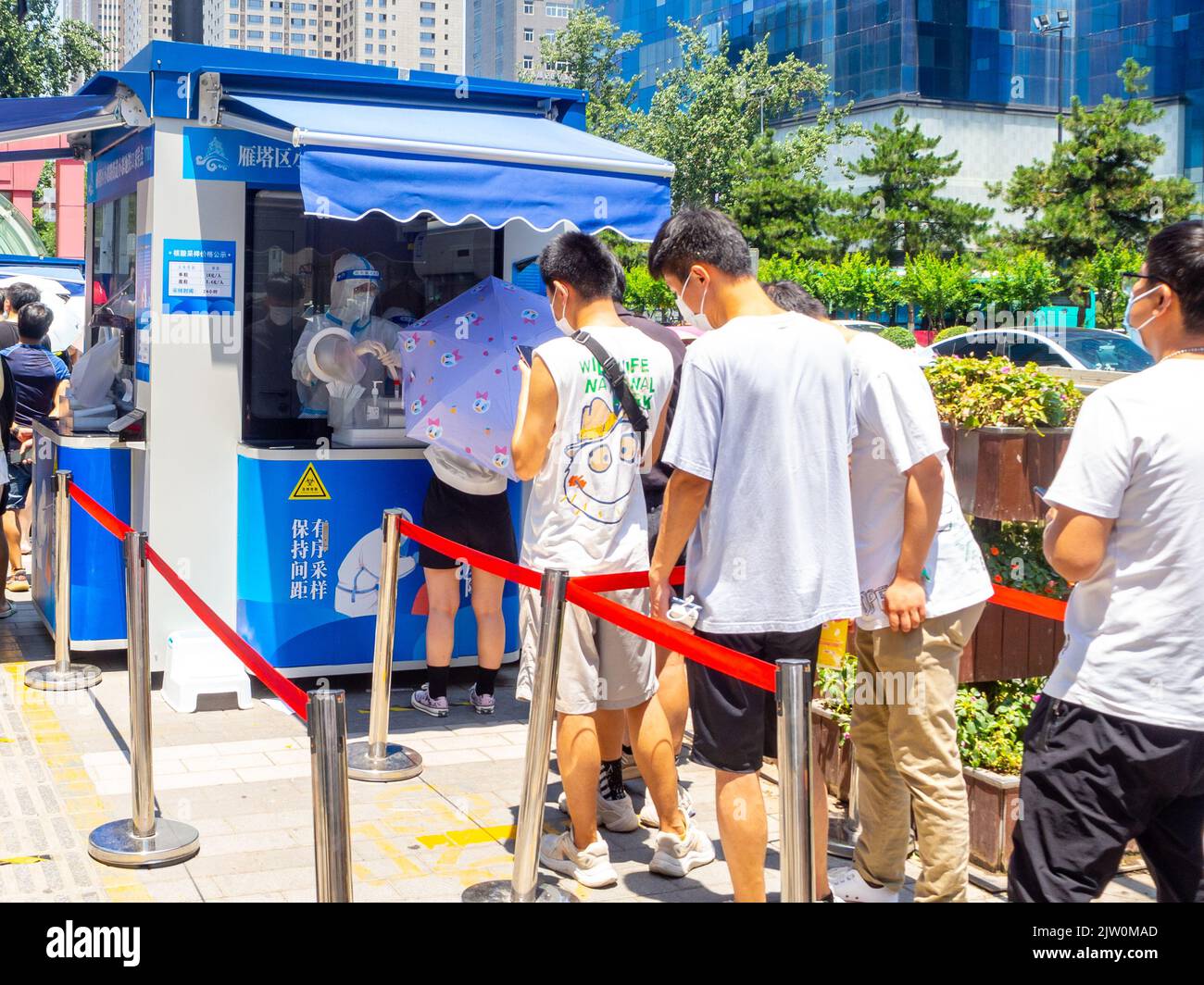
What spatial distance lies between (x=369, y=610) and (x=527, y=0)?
16274cm

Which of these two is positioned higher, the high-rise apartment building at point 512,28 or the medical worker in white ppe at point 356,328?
the high-rise apartment building at point 512,28

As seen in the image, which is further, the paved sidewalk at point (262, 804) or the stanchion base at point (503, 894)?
the paved sidewalk at point (262, 804)

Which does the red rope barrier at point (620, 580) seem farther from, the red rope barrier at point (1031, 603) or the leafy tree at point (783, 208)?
the leafy tree at point (783, 208)

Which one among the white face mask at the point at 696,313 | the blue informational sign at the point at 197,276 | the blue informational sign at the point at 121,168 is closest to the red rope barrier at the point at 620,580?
the white face mask at the point at 696,313

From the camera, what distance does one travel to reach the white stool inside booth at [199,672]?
6.14 metres

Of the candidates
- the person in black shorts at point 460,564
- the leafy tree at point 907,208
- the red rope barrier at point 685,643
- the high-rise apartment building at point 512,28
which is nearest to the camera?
the red rope barrier at point 685,643

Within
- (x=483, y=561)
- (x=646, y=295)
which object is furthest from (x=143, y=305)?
(x=646, y=295)

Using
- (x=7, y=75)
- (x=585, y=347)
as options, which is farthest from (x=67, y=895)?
(x=7, y=75)

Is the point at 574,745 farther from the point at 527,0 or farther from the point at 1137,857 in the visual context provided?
the point at 527,0

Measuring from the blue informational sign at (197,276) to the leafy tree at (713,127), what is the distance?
120 ft

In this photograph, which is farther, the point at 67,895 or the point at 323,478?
the point at 323,478

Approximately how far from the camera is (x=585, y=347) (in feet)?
14.3

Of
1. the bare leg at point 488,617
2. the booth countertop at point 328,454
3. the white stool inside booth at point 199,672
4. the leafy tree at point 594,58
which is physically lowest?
the white stool inside booth at point 199,672

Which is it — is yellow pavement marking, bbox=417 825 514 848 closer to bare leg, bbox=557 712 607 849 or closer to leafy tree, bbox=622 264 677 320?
bare leg, bbox=557 712 607 849
